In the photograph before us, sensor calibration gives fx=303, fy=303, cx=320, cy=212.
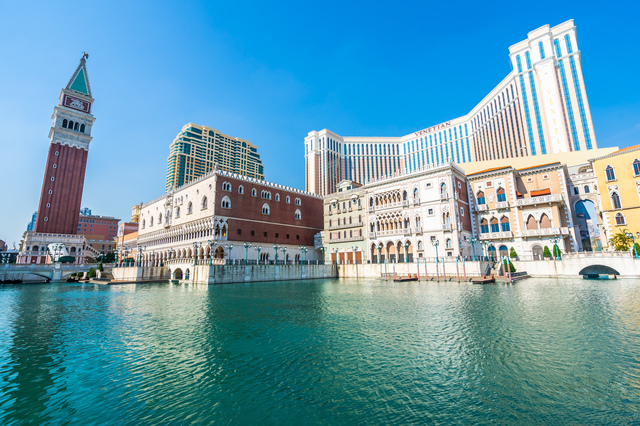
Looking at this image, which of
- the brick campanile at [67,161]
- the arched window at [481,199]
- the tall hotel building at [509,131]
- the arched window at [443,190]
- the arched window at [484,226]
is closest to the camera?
the arched window at [443,190]

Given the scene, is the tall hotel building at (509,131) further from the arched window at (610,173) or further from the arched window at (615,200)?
the arched window at (615,200)

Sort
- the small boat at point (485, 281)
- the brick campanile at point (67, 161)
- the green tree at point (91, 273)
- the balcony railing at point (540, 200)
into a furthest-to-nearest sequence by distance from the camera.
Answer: the brick campanile at point (67, 161) → the green tree at point (91, 273) → the balcony railing at point (540, 200) → the small boat at point (485, 281)

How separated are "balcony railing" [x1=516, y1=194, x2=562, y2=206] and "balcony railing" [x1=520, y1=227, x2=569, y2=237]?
3850 mm

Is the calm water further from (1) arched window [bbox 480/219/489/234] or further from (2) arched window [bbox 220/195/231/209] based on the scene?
(2) arched window [bbox 220/195/231/209]

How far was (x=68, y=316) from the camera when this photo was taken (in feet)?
61.4

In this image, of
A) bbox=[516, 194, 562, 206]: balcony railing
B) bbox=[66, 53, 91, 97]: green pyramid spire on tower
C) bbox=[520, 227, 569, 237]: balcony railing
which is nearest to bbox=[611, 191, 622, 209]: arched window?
bbox=[516, 194, 562, 206]: balcony railing

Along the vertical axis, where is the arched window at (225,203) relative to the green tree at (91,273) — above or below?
above

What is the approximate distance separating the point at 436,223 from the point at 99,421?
45748 millimetres

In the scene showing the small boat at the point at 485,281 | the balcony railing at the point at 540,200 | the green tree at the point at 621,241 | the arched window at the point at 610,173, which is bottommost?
the small boat at the point at 485,281

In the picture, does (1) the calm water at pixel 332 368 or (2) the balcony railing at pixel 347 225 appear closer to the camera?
(1) the calm water at pixel 332 368

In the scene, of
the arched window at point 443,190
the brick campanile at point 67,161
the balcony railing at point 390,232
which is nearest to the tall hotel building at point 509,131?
the arched window at point 443,190

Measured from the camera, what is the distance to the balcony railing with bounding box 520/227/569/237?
40875 millimetres

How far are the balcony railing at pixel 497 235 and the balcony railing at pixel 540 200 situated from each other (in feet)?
15.0

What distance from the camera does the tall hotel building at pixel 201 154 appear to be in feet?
388
